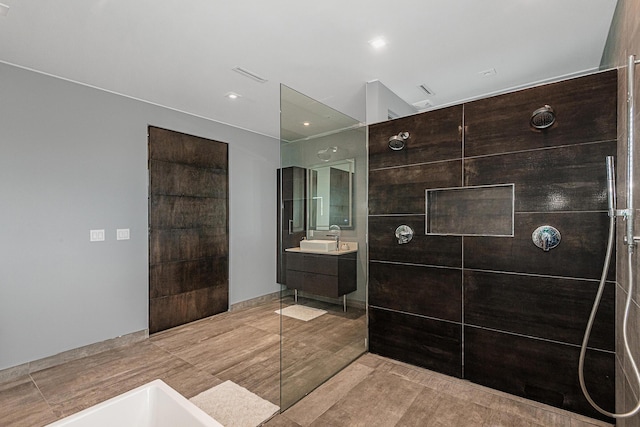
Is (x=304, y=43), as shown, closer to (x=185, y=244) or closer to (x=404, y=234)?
(x=404, y=234)

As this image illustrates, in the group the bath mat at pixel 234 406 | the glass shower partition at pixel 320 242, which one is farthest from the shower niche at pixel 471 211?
the bath mat at pixel 234 406

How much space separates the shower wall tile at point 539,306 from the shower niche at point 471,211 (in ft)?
1.17

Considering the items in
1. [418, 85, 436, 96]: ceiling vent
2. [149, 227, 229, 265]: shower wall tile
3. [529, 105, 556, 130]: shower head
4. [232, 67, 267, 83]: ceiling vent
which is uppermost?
[418, 85, 436, 96]: ceiling vent

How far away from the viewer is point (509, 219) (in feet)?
7.90

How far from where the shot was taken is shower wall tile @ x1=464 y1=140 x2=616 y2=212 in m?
2.04

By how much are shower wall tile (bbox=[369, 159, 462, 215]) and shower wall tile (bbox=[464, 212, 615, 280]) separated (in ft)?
1.77

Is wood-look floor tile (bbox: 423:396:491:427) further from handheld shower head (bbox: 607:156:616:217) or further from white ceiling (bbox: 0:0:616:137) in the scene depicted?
white ceiling (bbox: 0:0:616:137)

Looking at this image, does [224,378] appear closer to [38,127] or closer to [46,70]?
[38,127]

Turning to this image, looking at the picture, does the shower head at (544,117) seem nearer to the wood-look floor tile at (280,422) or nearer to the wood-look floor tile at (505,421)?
the wood-look floor tile at (505,421)

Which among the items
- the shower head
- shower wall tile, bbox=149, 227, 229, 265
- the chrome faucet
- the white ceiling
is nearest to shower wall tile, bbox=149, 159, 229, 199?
shower wall tile, bbox=149, 227, 229, 265

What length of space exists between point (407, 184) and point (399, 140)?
404 millimetres

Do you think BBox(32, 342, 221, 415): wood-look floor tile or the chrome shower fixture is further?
the chrome shower fixture

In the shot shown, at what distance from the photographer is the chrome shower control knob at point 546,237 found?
2.15 metres

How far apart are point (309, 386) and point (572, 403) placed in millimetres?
1811
